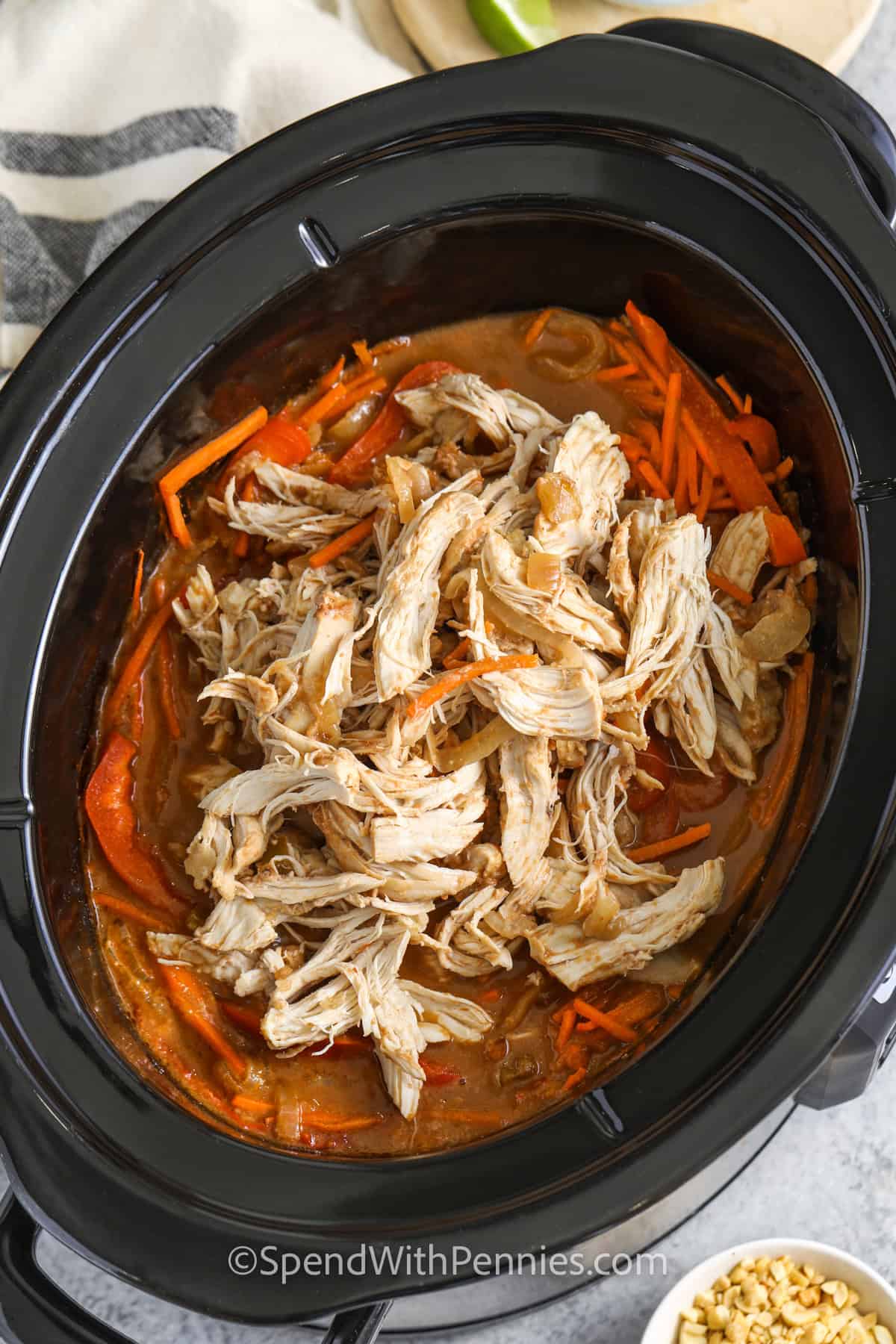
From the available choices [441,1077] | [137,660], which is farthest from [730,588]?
[137,660]

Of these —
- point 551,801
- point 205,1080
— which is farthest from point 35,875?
point 551,801

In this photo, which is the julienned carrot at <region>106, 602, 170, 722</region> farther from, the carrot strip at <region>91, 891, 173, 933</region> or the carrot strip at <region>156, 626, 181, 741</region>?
the carrot strip at <region>91, 891, 173, 933</region>

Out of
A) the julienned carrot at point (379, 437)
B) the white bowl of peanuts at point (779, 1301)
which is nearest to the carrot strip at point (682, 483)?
the julienned carrot at point (379, 437)

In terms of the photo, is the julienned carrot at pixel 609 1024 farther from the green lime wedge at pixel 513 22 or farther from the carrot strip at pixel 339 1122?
the green lime wedge at pixel 513 22

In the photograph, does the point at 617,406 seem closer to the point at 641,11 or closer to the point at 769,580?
the point at 769,580

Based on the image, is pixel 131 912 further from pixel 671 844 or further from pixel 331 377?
pixel 331 377
